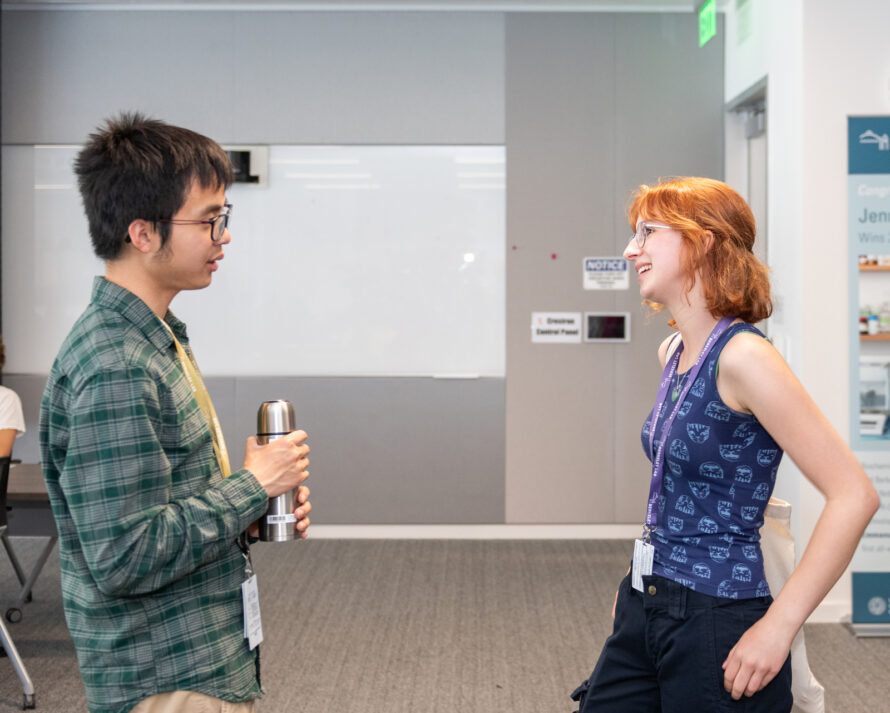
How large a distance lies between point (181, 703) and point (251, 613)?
0.17 m

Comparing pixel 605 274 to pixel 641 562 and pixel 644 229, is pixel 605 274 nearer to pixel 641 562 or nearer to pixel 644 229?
pixel 644 229

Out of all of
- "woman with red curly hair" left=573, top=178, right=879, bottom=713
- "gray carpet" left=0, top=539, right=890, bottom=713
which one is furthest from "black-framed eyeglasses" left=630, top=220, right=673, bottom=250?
"gray carpet" left=0, top=539, right=890, bottom=713

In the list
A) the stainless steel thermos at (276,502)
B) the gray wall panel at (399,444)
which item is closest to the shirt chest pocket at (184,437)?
the stainless steel thermos at (276,502)

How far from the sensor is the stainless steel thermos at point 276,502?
5.10ft

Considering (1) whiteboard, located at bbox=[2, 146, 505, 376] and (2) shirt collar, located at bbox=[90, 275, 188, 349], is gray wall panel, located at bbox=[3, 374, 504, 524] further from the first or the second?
(2) shirt collar, located at bbox=[90, 275, 188, 349]

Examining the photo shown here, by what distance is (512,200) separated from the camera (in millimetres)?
5887

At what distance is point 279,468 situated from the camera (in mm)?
1521

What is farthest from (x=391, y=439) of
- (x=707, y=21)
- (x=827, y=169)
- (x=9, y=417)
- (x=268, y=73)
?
(x=707, y=21)

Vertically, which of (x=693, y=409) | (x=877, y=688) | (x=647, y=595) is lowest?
(x=877, y=688)

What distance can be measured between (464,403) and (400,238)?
3.78 ft

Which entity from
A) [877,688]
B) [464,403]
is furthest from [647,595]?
[464,403]

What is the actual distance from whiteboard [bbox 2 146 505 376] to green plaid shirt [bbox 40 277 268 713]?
4.50 m

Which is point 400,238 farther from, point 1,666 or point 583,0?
point 1,666

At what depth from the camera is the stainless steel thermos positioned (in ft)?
5.10
